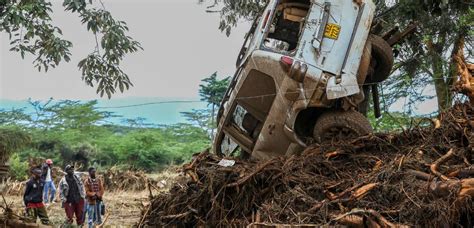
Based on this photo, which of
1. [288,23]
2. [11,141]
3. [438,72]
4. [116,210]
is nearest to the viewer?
[288,23]

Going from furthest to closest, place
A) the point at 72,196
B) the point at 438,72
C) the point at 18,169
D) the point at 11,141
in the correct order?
the point at 18,169 → the point at 11,141 → the point at 438,72 → the point at 72,196

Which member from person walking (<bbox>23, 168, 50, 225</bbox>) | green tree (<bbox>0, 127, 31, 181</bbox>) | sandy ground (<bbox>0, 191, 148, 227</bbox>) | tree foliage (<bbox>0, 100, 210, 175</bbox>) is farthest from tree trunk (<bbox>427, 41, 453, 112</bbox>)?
tree foliage (<bbox>0, 100, 210, 175</bbox>)

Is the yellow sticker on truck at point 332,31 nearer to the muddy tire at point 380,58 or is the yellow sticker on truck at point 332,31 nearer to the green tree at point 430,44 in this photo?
the muddy tire at point 380,58

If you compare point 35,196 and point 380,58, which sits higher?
point 380,58

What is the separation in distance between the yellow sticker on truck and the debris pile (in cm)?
142

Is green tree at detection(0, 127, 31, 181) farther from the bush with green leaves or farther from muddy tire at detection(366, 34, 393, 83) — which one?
muddy tire at detection(366, 34, 393, 83)

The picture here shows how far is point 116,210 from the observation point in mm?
13258

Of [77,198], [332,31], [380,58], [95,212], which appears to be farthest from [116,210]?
[332,31]

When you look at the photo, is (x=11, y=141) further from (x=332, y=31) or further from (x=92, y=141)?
(x=92, y=141)

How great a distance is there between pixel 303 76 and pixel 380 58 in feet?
4.84

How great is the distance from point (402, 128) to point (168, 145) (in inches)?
907

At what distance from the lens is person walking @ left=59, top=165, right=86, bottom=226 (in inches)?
419

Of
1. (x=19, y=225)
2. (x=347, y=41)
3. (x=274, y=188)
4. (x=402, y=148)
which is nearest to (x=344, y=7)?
(x=347, y=41)

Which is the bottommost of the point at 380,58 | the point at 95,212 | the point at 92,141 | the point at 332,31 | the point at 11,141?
the point at 92,141
